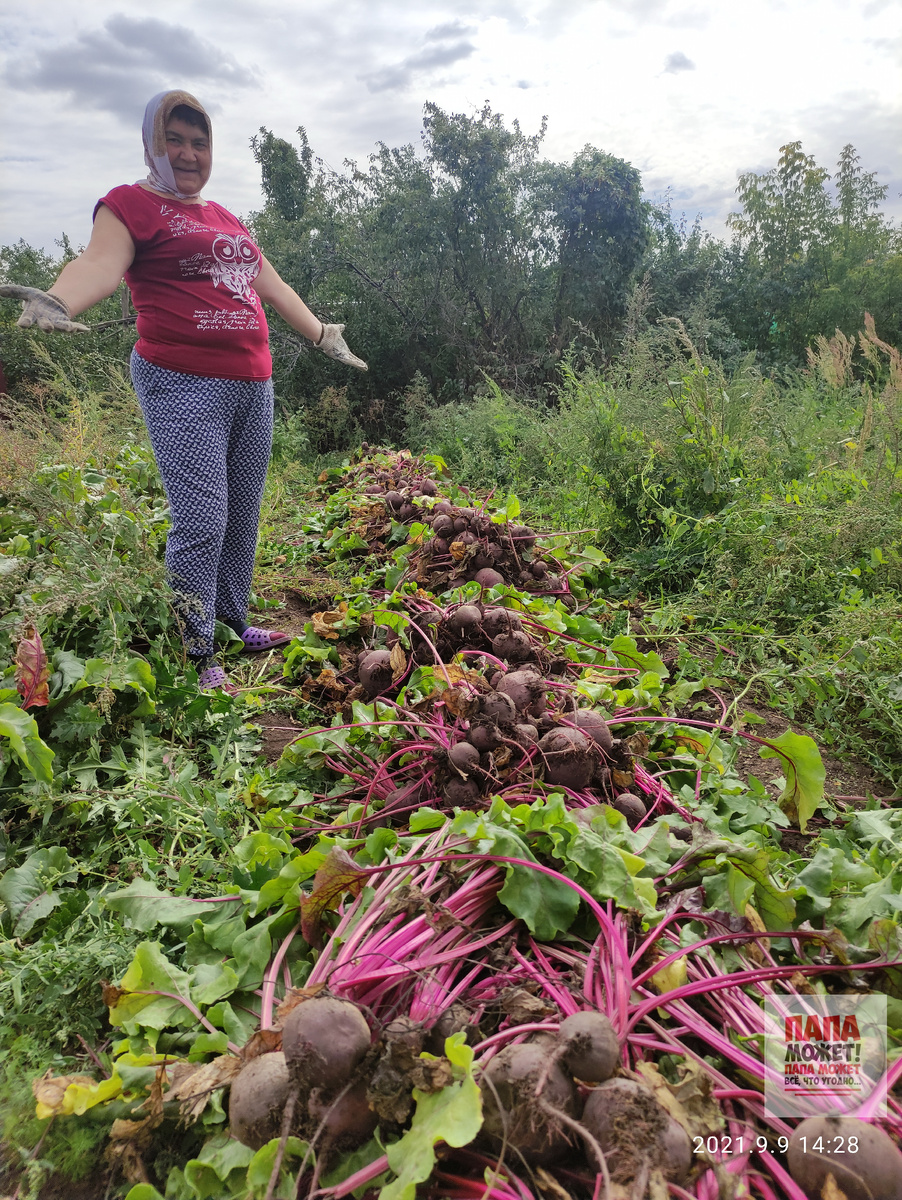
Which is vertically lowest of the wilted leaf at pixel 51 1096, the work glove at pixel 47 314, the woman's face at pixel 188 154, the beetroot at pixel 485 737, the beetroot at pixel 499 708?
the wilted leaf at pixel 51 1096

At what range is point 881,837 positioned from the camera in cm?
168

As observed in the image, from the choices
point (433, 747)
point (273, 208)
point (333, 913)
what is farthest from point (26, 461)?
point (273, 208)

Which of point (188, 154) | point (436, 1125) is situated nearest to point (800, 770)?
point (436, 1125)

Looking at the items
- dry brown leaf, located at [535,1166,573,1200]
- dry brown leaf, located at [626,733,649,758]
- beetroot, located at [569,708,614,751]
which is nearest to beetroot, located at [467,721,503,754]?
beetroot, located at [569,708,614,751]

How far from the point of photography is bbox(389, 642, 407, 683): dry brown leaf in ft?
7.56

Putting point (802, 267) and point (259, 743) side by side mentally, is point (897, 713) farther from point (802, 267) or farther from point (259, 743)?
point (802, 267)

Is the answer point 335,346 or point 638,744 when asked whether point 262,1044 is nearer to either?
point 638,744

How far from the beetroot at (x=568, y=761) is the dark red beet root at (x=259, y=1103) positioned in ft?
3.00

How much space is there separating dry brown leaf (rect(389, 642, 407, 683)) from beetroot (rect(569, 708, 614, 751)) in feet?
2.10

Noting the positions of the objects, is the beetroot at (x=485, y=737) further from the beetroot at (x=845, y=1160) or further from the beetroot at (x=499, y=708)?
the beetroot at (x=845, y=1160)

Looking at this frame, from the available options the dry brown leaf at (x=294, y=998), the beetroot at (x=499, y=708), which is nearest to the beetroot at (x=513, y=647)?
the beetroot at (x=499, y=708)

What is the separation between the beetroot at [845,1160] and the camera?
87cm

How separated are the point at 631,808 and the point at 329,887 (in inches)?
31.7

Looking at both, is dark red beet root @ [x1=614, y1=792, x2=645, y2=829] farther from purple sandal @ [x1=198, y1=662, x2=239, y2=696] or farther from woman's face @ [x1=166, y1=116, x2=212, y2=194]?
woman's face @ [x1=166, y1=116, x2=212, y2=194]
